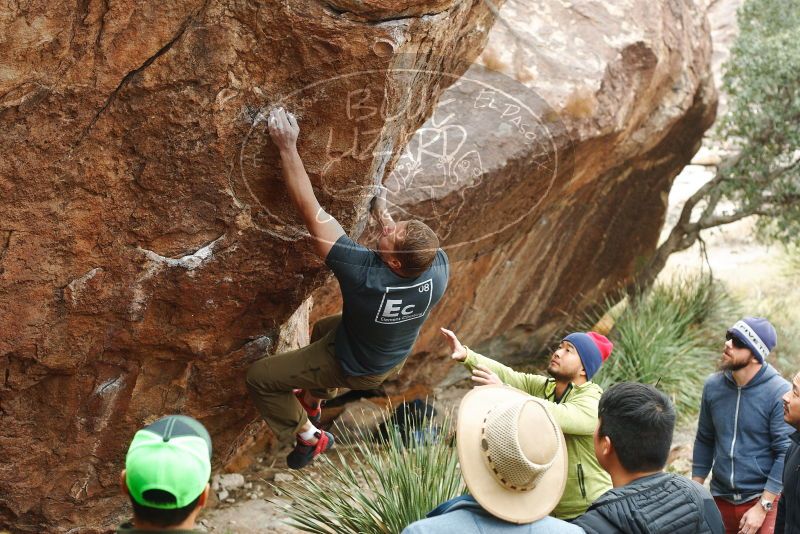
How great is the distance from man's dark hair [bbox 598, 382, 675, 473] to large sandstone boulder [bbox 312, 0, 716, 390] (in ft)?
10.2

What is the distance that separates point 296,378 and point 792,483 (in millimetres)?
2448

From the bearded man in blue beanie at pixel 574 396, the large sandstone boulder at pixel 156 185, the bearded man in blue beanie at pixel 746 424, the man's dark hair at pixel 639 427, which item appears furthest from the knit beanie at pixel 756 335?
the large sandstone boulder at pixel 156 185

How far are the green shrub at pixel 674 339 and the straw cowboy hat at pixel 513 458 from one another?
654 centimetres

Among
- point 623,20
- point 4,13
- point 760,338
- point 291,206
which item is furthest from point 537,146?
point 4,13

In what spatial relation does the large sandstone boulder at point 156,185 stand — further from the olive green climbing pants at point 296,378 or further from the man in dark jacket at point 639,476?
the man in dark jacket at point 639,476

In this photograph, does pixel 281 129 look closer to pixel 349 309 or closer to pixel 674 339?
pixel 349 309

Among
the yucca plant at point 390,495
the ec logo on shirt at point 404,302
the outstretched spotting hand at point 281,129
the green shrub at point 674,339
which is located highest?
the outstretched spotting hand at point 281,129

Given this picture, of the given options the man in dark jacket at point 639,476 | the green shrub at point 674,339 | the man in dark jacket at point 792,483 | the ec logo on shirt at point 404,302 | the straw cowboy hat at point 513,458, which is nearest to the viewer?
the straw cowboy hat at point 513,458

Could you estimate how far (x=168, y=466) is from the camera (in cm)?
254

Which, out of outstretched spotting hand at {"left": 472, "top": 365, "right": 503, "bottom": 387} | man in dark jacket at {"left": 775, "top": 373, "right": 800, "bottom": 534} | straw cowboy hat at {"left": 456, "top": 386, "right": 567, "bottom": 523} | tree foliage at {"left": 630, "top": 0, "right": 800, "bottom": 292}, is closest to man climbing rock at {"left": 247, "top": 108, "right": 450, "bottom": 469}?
outstretched spotting hand at {"left": 472, "top": 365, "right": 503, "bottom": 387}

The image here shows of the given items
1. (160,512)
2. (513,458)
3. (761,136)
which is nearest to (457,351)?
(513,458)

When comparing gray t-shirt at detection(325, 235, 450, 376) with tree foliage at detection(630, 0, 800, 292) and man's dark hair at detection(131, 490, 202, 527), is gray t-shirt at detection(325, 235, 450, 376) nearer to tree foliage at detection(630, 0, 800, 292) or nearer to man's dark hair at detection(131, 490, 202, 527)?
man's dark hair at detection(131, 490, 202, 527)

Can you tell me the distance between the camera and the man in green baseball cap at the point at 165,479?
2539 mm

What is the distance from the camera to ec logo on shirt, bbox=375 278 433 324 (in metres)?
4.40
